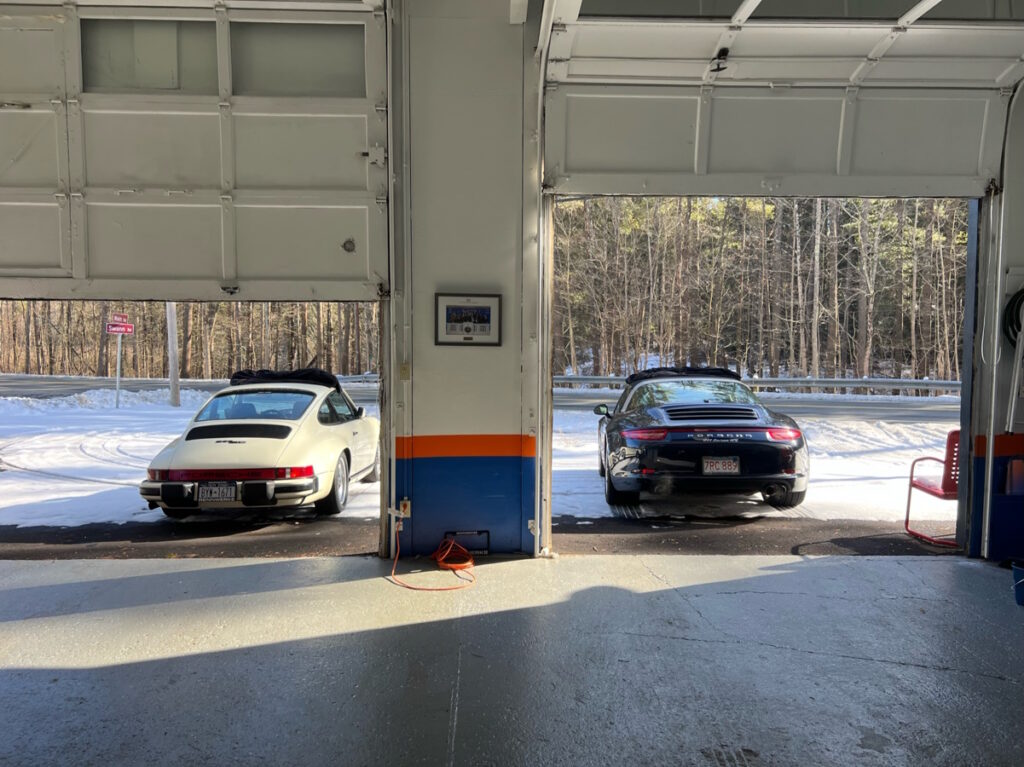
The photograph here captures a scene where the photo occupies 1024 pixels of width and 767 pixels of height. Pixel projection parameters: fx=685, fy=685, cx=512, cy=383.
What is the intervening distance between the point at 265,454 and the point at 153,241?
229 cm

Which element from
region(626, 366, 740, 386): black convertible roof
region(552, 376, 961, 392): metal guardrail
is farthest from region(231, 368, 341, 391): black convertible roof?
region(552, 376, 961, 392): metal guardrail

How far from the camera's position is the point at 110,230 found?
5.04m

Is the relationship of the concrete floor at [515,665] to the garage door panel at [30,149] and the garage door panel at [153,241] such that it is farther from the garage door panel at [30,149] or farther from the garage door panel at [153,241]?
the garage door panel at [30,149]

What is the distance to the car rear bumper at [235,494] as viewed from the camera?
6305 millimetres

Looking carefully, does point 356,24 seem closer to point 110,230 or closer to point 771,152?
point 110,230

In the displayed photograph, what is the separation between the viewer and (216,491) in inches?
248

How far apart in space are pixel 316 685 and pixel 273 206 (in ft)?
11.2

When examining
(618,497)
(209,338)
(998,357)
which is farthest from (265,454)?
(209,338)

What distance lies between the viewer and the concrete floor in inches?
114

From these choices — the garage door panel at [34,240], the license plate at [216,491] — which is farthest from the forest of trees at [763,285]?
the garage door panel at [34,240]

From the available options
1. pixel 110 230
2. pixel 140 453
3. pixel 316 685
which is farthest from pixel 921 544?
pixel 140 453

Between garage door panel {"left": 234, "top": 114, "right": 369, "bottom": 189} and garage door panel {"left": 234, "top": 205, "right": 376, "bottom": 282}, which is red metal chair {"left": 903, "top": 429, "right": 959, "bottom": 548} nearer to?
garage door panel {"left": 234, "top": 205, "right": 376, "bottom": 282}

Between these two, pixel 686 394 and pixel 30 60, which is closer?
pixel 30 60

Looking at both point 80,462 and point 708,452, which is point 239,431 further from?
point 80,462
